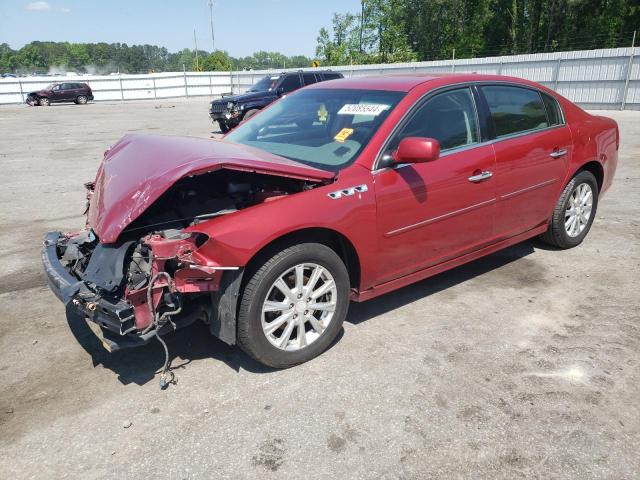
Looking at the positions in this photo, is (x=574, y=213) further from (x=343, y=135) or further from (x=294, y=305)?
(x=294, y=305)

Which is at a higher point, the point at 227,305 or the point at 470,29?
the point at 470,29

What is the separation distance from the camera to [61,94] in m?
34.9

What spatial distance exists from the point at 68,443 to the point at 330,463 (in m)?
1.34

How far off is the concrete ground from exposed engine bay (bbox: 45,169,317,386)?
0.45m

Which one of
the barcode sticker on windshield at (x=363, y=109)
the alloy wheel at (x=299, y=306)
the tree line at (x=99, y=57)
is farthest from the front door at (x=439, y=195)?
the tree line at (x=99, y=57)

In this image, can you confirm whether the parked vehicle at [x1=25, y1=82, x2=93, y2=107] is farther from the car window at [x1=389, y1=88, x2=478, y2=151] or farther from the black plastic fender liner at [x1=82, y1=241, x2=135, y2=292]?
the car window at [x1=389, y1=88, x2=478, y2=151]

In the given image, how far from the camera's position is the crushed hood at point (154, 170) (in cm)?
286

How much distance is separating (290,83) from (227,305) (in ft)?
48.4

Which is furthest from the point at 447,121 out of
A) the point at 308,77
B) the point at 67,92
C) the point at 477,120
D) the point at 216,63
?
the point at 216,63

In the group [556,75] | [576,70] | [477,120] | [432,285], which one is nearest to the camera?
[477,120]

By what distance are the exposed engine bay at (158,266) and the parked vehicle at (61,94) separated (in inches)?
1428

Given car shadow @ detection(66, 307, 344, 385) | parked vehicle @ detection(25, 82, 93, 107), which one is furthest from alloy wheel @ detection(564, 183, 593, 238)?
parked vehicle @ detection(25, 82, 93, 107)

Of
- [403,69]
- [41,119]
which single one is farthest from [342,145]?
[403,69]

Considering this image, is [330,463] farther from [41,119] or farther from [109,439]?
[41,119]
